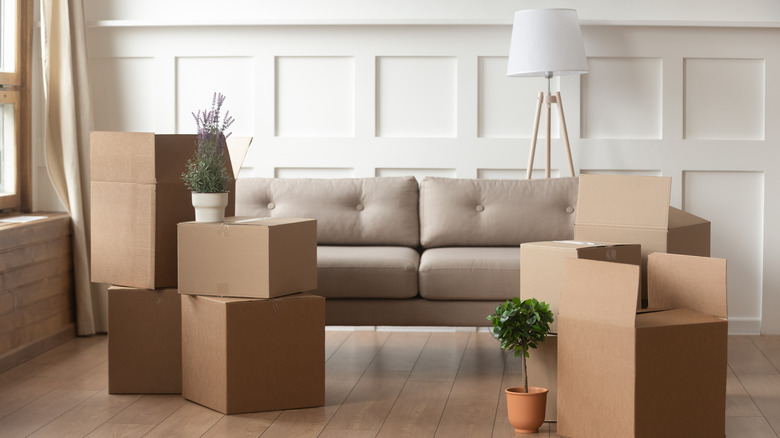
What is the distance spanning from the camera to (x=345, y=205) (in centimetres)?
404

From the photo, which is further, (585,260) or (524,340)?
(524,340)

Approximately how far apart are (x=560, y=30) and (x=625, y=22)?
0.53 meters

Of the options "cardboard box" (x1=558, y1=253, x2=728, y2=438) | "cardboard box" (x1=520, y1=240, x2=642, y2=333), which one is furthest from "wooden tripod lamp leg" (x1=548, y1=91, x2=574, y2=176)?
"cardboard box" (x1=558, y1=253, x2=728, y2=438)

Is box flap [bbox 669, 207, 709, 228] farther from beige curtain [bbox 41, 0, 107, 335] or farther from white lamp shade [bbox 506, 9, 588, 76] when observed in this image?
beige curtain [bbox 41, 0, 107, 335]

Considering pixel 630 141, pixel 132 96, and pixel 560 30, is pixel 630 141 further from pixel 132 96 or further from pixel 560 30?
pixel 132 96

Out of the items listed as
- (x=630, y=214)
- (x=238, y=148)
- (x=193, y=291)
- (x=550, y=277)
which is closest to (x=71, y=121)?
(x=238, y=148)

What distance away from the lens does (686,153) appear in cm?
431

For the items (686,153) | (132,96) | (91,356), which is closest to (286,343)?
(91,356)

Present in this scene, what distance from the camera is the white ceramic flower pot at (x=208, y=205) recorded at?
2.97 meters

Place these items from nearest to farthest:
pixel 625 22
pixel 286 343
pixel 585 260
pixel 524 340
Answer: pixel 585 260, pixel 524 340, pixel 286 343, pixel 625 22

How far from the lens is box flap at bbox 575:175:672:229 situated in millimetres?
3043

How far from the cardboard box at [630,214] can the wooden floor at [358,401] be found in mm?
606

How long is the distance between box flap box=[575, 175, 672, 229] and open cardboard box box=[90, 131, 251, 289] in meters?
1.41

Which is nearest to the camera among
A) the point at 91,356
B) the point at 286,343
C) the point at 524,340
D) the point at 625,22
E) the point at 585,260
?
the point at 585,260
